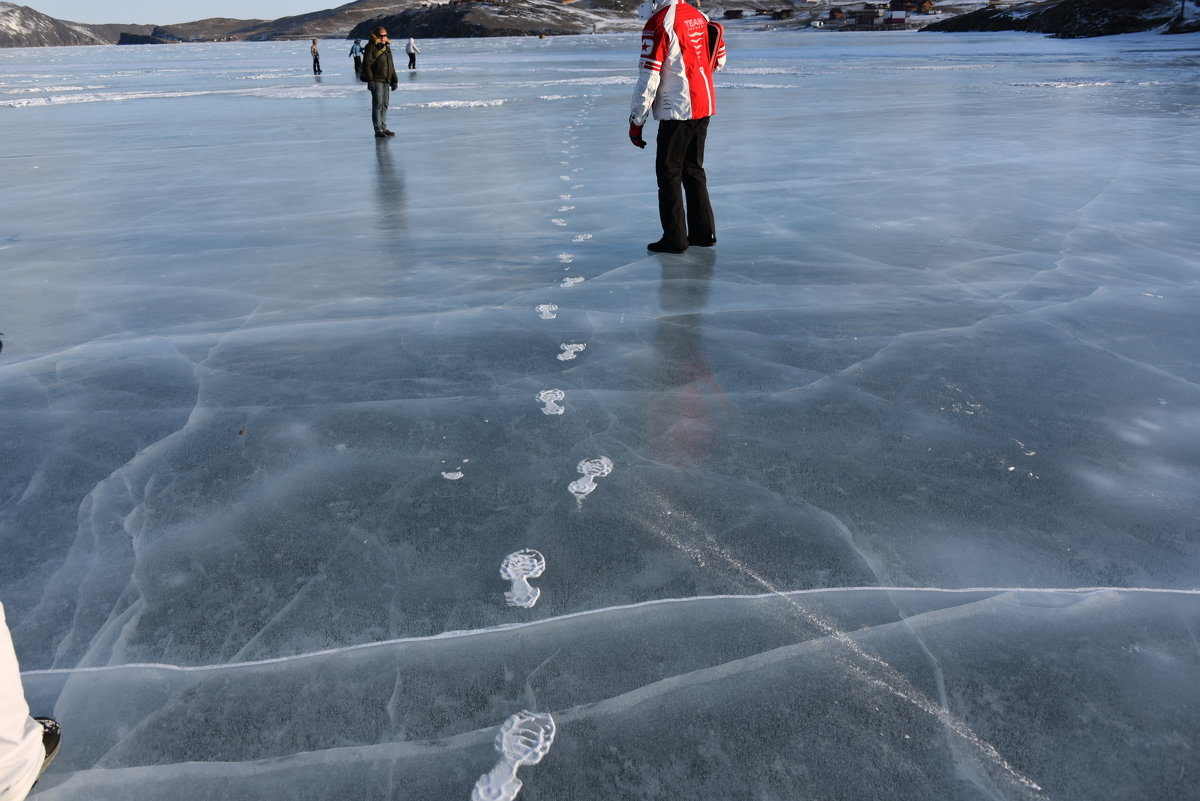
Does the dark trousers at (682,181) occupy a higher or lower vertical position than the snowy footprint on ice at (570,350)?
higher

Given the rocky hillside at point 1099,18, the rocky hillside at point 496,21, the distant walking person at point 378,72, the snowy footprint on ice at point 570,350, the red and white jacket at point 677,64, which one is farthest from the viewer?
the rocky hillside at point 496,21

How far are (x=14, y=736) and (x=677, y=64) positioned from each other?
183 inches

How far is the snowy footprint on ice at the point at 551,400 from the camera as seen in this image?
314 cm

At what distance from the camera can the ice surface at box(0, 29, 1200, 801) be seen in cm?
166

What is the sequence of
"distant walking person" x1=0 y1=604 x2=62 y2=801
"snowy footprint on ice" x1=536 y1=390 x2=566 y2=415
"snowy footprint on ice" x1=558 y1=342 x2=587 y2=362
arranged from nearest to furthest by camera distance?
"distant walking person" x1=0 y1=604 x2=62 y2=801 → "snowy footprint on ice" x1=536 y1=390 x2=566 y2=415 → "snowy footprint on ice" x1=558 y1=342 x2=587 y2=362

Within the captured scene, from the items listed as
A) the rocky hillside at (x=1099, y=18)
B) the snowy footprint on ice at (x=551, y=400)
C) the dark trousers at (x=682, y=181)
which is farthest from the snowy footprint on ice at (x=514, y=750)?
the rocky hillside at (x=1099, y=18)

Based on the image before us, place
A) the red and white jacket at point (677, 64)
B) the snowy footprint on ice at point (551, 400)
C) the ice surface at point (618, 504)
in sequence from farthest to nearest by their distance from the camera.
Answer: the red and white jacket at point (677, 64) < the snowy footprint on ice at point (551, 400) < the ice surface at point (618, 504)

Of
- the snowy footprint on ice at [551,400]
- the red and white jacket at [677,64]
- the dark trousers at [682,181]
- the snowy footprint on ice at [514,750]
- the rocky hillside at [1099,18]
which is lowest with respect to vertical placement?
the snowy footprint on ice at [514,750]

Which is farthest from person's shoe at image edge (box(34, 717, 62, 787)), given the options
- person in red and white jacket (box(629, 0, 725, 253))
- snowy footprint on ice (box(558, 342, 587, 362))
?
person in red and white jacket (box(629, 0, 725, 253))

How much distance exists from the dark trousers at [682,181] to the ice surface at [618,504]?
7.7 inches

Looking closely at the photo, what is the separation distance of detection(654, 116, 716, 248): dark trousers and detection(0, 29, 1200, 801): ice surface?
0.20 m

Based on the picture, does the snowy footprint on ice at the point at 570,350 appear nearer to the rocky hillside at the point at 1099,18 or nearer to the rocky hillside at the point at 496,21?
the rocky hillside at the point at 1099,18

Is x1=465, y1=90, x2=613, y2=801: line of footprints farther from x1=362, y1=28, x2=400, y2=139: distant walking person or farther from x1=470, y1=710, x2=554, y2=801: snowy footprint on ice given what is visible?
x1=362, y1=28, x2=400, y2=139: distant walking person

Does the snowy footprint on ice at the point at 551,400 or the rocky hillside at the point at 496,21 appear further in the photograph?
the rocky hillside at the point at 496,21
